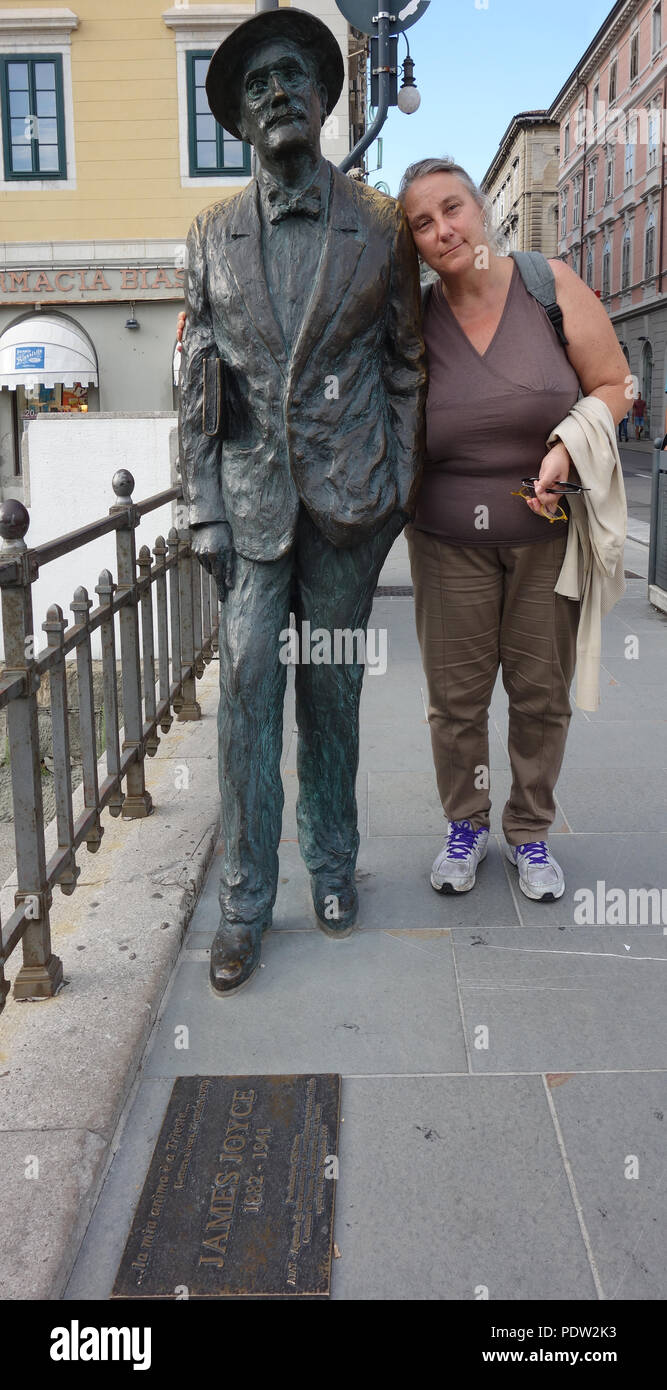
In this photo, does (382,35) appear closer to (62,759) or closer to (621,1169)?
(62,759)

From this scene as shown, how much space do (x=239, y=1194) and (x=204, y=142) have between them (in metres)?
16.7

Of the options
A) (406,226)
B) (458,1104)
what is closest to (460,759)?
(458,1104)

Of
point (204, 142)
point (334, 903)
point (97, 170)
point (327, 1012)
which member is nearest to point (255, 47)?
point (334, 903)

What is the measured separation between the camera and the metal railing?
111 inches

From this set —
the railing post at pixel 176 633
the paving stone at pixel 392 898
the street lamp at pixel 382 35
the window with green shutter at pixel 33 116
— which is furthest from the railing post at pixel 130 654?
the window with green shutter at pixel 33 116

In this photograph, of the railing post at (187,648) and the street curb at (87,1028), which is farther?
the railing post at (187,648)

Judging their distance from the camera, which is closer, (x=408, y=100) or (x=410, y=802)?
(x=410, y=802)

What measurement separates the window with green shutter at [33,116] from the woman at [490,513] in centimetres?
1570

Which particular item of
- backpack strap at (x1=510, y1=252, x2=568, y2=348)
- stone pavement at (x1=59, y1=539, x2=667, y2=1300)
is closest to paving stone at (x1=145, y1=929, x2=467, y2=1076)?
stone pavement at (x1=59, y1=539, x2=667, y2=1300)

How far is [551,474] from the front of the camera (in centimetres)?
310

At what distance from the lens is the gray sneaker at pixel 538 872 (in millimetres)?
3537

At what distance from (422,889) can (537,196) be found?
66.7 meters

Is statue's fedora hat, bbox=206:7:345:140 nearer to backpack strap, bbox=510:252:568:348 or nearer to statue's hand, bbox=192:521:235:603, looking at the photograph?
backpack strap, bbox=510:252:568:348

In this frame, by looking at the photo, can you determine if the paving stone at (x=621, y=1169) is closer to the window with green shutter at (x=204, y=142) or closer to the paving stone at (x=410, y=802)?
the paving stone at (x=410, y=802)
